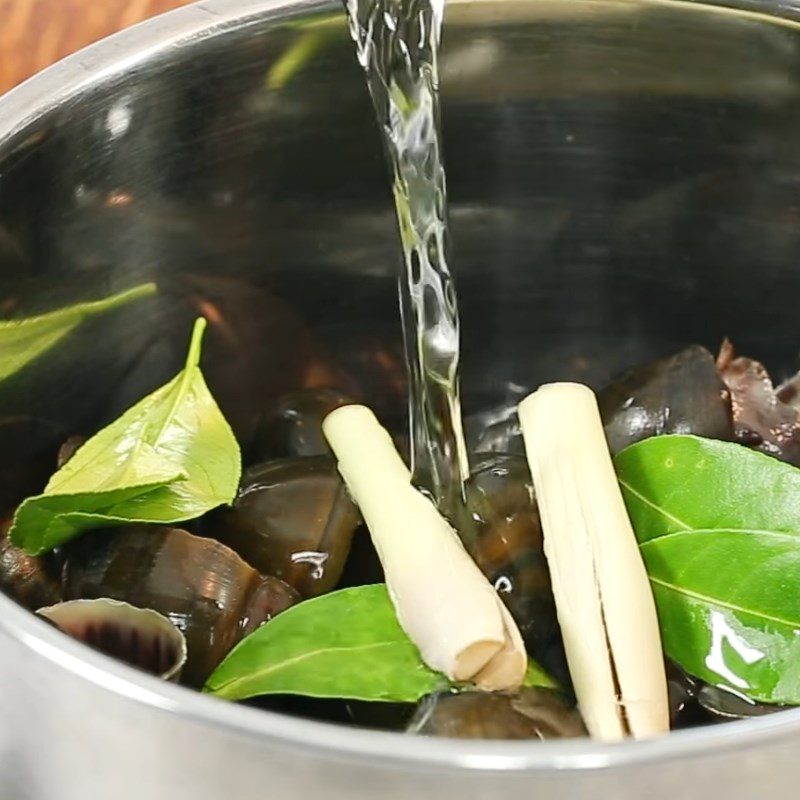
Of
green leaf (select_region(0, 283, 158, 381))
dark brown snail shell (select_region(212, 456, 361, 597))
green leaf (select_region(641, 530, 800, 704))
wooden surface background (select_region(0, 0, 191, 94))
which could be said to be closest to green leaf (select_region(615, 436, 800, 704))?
green leaf (select_region(641, 530, 800, 704))

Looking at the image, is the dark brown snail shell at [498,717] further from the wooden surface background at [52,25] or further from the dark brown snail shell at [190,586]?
the wooden surface background at [52,25]

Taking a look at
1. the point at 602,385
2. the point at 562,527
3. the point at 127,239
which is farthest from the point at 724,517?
the point at 127,239

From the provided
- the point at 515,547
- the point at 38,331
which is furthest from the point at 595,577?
the point at 38,331

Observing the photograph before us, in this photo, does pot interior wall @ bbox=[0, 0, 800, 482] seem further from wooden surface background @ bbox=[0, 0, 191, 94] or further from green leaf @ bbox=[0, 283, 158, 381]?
wooden surface background @ bbox=[0, 0, 191, 94]

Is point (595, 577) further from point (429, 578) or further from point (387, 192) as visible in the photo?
point (387, 192)

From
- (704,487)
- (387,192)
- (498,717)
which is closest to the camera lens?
(498,717)

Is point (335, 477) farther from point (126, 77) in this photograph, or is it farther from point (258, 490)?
point (126, 77)

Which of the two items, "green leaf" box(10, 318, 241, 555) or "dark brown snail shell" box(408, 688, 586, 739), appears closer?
"dark brown snail shell" box(408, 688, 586, 739)
